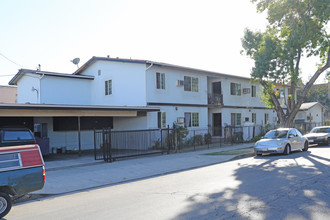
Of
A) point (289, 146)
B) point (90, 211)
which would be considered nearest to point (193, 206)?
point (90, 211)

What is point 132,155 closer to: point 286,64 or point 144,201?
point 144,201

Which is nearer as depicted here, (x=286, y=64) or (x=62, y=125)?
(x=62, y=125)

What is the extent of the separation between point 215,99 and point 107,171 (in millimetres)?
15763

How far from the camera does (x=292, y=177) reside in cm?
933

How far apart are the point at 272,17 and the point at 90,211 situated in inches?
793

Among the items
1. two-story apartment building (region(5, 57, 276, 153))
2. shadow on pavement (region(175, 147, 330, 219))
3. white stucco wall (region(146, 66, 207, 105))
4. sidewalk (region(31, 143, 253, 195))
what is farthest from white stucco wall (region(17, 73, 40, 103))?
shadow on pavement (region(175, 147, 330, 219))

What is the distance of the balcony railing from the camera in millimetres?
25984

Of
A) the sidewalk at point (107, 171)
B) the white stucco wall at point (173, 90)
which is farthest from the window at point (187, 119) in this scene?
the sidewalk at point (107, 171)

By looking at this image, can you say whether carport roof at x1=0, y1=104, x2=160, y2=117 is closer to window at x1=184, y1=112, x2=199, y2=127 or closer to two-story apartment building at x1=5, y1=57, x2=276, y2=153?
two-story apartment building at x1=5, y1=57, x2=276, y2=153

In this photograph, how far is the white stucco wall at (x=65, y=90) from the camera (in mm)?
22109

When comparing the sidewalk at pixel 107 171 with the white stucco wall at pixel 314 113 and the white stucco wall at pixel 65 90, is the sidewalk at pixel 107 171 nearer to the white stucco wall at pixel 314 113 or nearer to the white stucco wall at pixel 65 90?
the white stucco wall at pixel 65 90

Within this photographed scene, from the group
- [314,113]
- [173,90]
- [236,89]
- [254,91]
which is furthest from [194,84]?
[314,113]

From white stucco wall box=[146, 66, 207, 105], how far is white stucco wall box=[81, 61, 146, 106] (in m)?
0.59

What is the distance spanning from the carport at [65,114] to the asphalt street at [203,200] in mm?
6972
